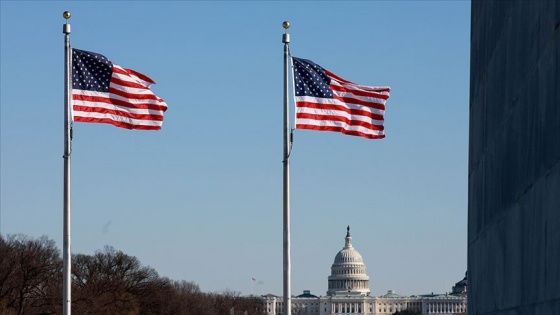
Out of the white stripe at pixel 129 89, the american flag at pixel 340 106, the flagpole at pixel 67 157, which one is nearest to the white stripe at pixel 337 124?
the american flag at pixel 340 106

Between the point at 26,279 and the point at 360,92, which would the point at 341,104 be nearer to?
the point at 360,92

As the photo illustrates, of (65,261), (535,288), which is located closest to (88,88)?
(65,261)

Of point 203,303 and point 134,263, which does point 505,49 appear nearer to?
point 134,263

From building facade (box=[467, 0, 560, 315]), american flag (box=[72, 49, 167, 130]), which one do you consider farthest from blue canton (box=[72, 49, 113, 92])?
building facade (box=[467, 0, 560, 315])

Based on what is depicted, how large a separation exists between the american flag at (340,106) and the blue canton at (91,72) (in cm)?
439

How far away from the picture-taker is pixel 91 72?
1260 inches

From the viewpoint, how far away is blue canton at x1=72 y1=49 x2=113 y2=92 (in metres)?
31.8

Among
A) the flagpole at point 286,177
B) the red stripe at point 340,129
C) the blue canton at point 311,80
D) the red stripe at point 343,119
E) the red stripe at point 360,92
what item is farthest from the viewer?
the flagpole at point 286,177

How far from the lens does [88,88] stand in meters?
31.8

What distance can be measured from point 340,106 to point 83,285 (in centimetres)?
10962

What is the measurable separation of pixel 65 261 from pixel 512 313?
14.7 m

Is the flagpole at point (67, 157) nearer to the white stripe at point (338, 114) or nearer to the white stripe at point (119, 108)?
the white stripe at point (119, 108)

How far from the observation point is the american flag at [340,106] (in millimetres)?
32750

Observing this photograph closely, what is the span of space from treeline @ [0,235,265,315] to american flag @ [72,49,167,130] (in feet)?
256
